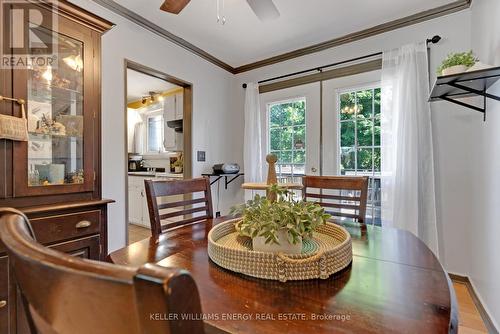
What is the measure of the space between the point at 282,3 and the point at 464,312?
2.75 metres

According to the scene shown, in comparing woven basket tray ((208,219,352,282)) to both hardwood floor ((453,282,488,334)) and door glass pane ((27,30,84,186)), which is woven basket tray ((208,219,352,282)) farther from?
hardwood floor ((453,282,488,334))

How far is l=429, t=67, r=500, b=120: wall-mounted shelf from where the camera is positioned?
1.41m

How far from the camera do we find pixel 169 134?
14.3 feet

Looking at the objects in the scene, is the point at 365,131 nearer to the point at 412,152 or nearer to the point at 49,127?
the point at 412,152

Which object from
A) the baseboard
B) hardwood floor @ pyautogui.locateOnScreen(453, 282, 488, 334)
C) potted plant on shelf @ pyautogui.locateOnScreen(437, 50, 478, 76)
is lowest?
hardwood floor @ pyautogui.locateOnScreen(453, 282, 488, 334)

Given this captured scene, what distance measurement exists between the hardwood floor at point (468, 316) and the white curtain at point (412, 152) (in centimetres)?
36

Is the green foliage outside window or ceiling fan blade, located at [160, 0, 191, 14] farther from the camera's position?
the green foliage outside window

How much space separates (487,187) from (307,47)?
7.12 ft

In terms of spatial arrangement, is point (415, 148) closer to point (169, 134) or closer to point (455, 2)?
point (455, 2)

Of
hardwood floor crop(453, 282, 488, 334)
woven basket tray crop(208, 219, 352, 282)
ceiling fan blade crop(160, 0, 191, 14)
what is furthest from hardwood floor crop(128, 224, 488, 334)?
ceiling fan blade crop(160, 0, 191, 14)

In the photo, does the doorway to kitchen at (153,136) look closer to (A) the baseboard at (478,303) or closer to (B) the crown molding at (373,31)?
(B) the crown molding at (373,31)

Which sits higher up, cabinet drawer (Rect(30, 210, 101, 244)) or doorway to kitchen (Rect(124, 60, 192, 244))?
doorway to kitchen (Rect(124, 60, 192, 244))

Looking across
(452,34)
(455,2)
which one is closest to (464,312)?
(452,34)

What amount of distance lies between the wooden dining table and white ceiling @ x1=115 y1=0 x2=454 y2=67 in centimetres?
211
